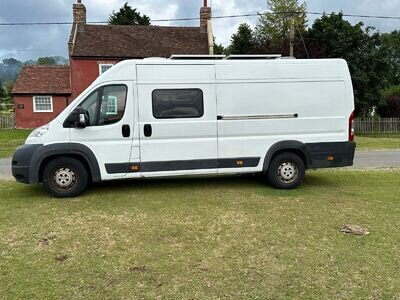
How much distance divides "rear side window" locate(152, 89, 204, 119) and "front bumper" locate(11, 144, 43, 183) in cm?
223

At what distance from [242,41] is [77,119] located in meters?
34.1

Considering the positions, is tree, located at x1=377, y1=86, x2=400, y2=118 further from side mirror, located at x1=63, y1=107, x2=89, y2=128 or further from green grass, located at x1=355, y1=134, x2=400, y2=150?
side mirror, located at x1=63, y1=107, x2=89, y2=128

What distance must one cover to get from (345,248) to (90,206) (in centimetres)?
410

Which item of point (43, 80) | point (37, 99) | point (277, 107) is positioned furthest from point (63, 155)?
point (43, 80)

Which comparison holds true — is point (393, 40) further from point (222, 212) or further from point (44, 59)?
point (222, 212)

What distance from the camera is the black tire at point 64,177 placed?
7582 mm

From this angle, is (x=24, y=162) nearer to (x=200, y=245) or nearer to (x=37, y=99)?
(x=200, y=245)

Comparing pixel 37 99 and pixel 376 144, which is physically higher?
pixel 37 99

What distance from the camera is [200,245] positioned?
519 centimetres

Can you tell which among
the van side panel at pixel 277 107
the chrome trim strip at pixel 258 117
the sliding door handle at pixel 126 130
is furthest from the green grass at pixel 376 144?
the sliding door handle at pixel 126 130

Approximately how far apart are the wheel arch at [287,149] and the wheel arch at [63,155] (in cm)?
324

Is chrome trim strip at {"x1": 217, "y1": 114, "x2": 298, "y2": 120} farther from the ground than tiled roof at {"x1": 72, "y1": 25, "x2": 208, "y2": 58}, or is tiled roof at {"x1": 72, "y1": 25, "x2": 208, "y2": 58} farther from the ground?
tiled roof at {"x1": 72, "y1": 25, "x2": 208, "y2": 58}

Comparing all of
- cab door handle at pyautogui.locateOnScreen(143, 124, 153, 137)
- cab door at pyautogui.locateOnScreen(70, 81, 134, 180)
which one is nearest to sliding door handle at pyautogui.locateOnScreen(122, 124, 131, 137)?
cab door at pyautogui.locateOnScreen(70, 81, 134, 180)

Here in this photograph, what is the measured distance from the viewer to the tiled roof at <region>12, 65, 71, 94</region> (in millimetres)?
30812
